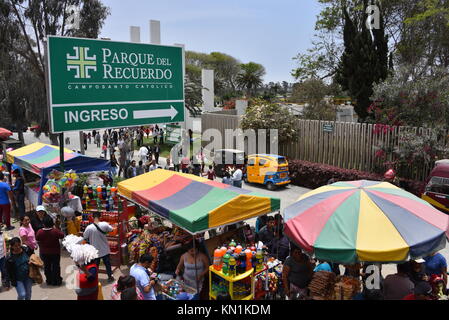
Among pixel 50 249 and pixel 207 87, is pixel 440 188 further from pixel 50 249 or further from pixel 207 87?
pixel 207 87

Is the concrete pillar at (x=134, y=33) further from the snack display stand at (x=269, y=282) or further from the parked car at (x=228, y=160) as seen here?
the parked car at (x=228, y=160)

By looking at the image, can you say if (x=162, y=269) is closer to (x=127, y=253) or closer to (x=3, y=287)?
(x=127, y=253)

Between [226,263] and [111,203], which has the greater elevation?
[111,203]

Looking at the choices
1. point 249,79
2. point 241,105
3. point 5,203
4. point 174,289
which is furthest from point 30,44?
point 249,79

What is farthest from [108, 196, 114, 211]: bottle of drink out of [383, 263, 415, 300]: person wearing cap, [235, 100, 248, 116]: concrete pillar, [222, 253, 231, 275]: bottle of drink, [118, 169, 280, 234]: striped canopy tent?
[235, 100, 248, 116]: concrete pillar

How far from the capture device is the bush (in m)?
15.4

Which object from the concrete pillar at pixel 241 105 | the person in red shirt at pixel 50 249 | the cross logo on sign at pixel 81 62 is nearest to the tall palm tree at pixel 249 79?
the concrete pillar at pixel 241 105

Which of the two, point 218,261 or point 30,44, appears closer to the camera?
point 218,261

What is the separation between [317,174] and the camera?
16766 millimetres

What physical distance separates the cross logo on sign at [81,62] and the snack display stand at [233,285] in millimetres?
5611

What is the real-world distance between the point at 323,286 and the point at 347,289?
34 cm

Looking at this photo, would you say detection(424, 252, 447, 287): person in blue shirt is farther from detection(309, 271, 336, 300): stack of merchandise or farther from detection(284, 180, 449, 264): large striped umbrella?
detection(309, 271, 336, 300): stack of merchandise

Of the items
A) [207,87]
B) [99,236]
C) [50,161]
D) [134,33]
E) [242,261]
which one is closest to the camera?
[242,261]

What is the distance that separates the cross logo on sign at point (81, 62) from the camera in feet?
28.1
